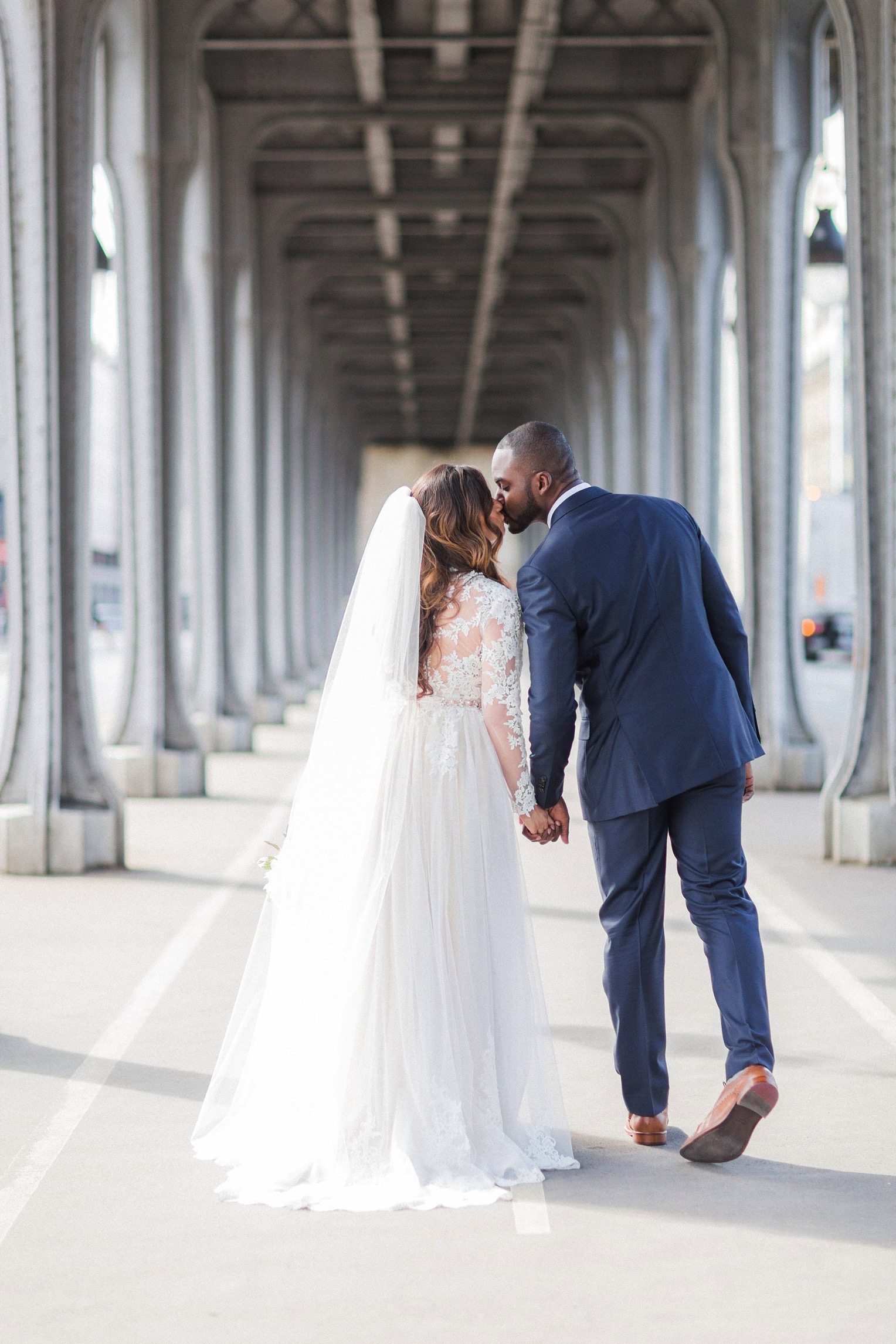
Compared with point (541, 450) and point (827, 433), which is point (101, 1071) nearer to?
point (541, 450)

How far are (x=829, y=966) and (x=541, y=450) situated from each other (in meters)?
3.85

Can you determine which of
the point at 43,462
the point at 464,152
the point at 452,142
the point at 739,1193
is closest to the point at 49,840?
the point at 43,462

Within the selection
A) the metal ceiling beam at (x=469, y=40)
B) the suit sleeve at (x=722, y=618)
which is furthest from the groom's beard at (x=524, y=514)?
the metal ceiling beam at (x=469, y=40)

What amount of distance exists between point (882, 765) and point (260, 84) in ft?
45.3

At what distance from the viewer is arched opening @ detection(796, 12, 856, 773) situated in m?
16.8

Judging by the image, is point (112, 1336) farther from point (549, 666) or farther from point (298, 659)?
point (298, 659)

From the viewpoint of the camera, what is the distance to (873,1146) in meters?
5.18

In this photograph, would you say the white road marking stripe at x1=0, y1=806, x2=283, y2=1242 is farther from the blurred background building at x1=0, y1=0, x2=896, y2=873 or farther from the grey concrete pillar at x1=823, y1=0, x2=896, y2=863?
the grey concrete pillar at x1=823, y1=0, x2=896, y2=863

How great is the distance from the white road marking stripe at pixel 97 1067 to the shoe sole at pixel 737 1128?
1.91 meters

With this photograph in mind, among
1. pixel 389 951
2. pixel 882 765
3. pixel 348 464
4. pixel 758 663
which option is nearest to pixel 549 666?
pixel 389 951

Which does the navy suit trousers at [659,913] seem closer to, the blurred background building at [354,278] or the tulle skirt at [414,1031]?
the tulle skirt at [414,1031]

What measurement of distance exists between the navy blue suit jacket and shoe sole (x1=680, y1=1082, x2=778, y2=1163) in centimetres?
88

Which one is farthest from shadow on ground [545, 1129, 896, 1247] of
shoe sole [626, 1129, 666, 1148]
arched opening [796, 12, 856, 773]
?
arched opening [796, 12, 856, 773]

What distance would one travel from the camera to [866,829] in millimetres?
11109
